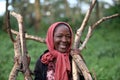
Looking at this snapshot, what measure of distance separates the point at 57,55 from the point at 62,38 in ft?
0.56

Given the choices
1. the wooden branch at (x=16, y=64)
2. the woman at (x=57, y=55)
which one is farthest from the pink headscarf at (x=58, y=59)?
the wooden branch at (x=16, y=64)

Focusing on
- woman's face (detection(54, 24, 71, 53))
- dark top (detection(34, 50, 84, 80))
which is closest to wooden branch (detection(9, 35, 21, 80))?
dark top (detection(34, 50, 84, 80))

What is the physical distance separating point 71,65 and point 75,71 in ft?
0.35

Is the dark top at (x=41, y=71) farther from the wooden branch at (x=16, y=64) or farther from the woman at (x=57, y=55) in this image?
the wooden branch at (x=16, y=64)

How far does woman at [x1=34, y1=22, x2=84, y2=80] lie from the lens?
12.1 ft

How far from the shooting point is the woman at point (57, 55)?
3674mm

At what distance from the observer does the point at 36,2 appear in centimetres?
1880

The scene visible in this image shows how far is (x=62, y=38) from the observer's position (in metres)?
3.68

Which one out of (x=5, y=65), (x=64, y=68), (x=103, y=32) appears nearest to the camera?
(x=64, y=68)

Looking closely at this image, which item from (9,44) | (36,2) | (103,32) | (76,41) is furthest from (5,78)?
(36,2)

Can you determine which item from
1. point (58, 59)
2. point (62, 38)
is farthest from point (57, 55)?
point (62, 38)

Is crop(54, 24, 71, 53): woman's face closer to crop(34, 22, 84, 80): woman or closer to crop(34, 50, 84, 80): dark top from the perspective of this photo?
crop(34, 22, 84, 80): woman

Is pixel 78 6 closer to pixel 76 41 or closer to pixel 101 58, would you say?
pixel 101 58

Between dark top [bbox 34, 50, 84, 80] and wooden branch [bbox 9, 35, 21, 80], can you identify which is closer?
wooden branch [bbox 9, 35, 21, 80]
